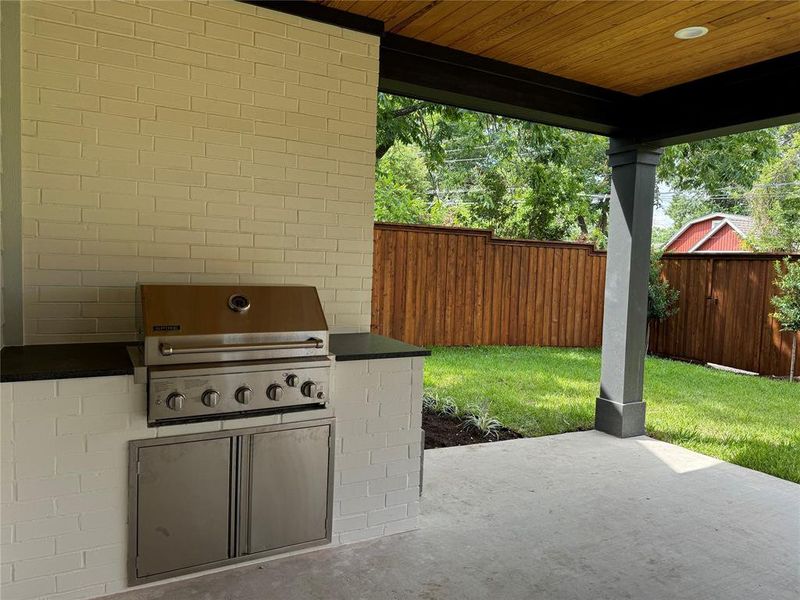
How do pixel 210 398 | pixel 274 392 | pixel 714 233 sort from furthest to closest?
pixel 714 233 < pixel 274 392 < pixel 210 398

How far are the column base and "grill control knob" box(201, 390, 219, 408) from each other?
11.4 ft

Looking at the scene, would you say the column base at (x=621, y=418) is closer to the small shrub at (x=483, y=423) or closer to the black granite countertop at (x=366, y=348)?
the small shrub at (x=483, y=423)

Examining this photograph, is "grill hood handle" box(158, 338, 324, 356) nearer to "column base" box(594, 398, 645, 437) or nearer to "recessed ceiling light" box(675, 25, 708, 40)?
"recessed ceiling light" box(675, 25, 708, 40)

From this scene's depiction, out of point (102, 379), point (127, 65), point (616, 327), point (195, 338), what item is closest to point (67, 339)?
point (102, 379)

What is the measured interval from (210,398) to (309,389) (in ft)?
1.42

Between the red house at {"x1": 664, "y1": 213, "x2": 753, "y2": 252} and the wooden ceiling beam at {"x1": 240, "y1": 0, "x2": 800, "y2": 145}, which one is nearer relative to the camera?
the wooden ceiling beam at {"x1": 240, "y1": 0, "x2": 800, "y2": 145}

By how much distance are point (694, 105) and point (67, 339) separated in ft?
13.3

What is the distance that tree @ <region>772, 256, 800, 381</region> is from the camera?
24.1 feet

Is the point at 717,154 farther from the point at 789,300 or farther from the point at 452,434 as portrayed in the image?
the point at 452,434

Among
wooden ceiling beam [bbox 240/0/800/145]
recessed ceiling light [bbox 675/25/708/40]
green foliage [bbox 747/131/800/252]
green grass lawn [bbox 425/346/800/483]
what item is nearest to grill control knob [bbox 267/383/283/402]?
wooden ceiling beam [bbox 240/0/800/145]

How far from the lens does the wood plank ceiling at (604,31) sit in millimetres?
2887

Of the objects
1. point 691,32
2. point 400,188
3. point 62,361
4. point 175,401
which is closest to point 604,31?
point 691,32

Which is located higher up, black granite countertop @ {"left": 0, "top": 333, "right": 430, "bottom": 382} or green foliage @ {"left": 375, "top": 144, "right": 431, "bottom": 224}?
green foliage @ {"left": 375, "top": 144, "right": 431, "bottom": 224}

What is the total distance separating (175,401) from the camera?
2312 mm
